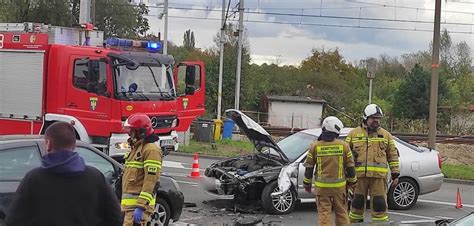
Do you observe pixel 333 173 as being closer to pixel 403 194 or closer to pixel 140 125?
pixel 140 125

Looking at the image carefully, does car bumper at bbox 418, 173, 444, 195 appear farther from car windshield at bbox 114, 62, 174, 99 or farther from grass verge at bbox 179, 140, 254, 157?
grass verge at bbox 179, 140, 254, 157

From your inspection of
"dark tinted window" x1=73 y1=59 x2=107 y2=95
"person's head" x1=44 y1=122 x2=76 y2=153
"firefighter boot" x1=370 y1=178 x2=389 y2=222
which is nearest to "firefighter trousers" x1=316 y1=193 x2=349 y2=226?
"firefighter boot" x1=370 y1=178 x2=389 y2=222

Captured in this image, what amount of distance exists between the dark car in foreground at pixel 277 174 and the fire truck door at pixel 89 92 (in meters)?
2.83

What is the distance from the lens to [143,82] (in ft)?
43.1

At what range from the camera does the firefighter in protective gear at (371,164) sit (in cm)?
820

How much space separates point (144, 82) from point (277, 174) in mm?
3952

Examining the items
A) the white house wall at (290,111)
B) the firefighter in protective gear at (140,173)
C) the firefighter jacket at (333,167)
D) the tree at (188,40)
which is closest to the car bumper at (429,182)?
the firefighter jacket at (333,167)

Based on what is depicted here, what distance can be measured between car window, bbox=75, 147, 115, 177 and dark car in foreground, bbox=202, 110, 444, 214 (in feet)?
9.67

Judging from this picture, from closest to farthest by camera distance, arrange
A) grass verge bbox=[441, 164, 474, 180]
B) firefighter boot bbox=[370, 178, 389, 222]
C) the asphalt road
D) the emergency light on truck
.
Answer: firefighter boot bbox=[370, 178, 389, 222]
the asphalt road
the emergency light on truck
grass verge bbox=[441, 164, 474, 180]

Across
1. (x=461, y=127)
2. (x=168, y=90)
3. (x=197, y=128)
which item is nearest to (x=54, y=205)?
(x=168, y=90)

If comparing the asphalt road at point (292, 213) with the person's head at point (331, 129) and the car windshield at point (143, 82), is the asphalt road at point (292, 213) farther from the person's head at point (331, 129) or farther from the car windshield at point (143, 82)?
the car windshield at point (143, 82)

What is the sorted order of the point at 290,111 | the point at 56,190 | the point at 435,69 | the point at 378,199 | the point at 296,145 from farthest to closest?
1. the point at 290,111
2. the point at 435,69
3. the point at 296,145
4. the point at 378,199
5. the point at 56,190

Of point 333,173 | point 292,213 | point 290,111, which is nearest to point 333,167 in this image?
point 333,173

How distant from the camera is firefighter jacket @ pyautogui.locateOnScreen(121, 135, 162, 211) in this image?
6141 millimetres
